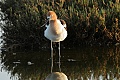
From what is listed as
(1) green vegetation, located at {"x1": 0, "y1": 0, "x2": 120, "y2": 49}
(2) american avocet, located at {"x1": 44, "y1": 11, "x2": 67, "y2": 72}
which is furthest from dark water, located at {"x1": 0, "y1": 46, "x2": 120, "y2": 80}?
(2) american avocet, located at {"x1": 44, "y1": 11, "x2": 67, "y2": 72}

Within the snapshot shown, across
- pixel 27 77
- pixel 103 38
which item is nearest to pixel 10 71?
pixel 27 77

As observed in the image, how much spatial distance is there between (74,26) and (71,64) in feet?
5.12

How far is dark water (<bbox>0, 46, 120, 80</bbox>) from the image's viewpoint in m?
7.94

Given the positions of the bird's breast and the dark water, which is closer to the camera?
the dark water

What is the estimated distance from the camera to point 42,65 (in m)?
8.62

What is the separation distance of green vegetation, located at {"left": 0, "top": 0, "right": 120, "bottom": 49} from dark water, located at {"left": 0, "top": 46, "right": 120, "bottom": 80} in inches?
10.9

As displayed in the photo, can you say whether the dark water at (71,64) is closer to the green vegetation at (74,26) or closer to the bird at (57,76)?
the bird at (57,76)

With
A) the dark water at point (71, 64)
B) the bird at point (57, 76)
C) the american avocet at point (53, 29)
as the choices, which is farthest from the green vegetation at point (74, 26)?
the bird at point (57, 76)

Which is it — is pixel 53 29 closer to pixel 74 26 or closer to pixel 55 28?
pixel 55 28

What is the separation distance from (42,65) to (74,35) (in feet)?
5.49

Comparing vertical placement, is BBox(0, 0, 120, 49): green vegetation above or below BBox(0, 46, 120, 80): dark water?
above

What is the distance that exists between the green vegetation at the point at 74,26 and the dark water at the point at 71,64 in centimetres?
28

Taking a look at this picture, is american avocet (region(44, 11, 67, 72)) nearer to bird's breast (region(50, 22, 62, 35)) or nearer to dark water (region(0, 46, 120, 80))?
bird's breast (region(50, 22, 62, 35))

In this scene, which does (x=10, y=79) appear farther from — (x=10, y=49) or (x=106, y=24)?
(x=106, y=24)
